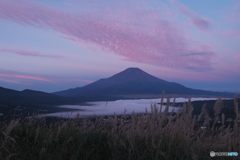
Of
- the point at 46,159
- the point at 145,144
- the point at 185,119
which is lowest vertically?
the point at 46,159

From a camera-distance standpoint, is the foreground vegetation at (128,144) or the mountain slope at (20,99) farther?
the mountain slope at (20,99)

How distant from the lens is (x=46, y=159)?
342 centimetres

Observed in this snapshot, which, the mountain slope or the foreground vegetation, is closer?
the foreground vegetation

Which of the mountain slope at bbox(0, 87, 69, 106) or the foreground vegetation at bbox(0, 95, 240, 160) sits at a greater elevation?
the mountain slope at bbox(0, 87, 69, 106)

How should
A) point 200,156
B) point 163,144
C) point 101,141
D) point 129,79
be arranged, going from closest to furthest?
point 200,156 < point 163,144 < point 101,141 < point 129,79

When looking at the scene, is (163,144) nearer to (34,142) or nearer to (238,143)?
(238,143)

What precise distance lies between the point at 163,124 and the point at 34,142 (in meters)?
2.09

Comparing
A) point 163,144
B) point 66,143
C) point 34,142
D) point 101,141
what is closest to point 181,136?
point 163,144

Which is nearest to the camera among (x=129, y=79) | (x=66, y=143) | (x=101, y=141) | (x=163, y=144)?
(x=163, y=144)

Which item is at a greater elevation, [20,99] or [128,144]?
[20,99]

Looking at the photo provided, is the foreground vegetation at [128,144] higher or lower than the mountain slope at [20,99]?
lower

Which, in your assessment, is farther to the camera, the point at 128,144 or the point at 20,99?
the point at 20,99

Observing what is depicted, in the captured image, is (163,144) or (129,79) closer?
(163,144)

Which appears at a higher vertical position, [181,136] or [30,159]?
[181,136]
